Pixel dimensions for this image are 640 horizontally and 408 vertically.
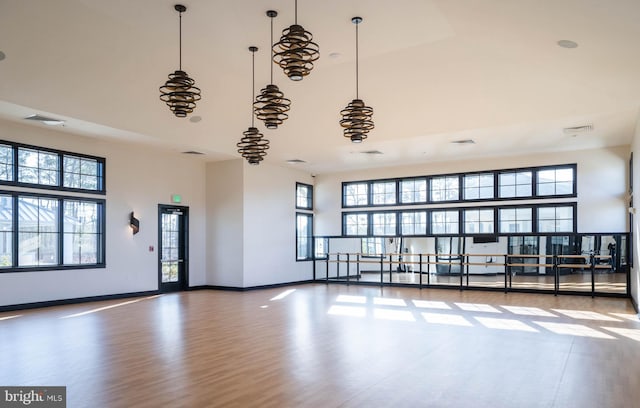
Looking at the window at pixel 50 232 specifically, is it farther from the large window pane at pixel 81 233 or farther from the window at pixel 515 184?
the window at pixel 515 184

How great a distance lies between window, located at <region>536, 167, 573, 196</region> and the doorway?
8890 millimetres

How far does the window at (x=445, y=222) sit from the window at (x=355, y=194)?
7.08 ft

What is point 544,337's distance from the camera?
656 centimetres

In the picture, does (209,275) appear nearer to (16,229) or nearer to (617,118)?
(16,229)

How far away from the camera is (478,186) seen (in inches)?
513

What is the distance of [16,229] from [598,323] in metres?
10.0

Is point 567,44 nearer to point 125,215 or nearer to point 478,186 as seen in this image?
point 478,186

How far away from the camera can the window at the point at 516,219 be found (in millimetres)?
12312

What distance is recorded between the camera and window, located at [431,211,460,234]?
13273 mm

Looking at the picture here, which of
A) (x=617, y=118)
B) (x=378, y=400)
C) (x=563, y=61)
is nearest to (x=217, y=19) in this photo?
(x=563, y=61)

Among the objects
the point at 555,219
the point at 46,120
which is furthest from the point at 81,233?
the point at 555,219

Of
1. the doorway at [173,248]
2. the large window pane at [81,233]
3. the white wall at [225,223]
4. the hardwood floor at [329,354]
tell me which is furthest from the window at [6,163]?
the white wall at [225,223]

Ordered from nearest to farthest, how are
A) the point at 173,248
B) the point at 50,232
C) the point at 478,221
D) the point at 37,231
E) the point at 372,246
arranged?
the point at 37,231 → the point at 50,232 → the point at 173,248 → the point at 478,221 → the point at 372,246

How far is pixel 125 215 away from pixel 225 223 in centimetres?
259
